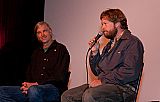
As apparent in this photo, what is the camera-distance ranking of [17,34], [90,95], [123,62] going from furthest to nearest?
[17,34]
[123,62]
[90,95]

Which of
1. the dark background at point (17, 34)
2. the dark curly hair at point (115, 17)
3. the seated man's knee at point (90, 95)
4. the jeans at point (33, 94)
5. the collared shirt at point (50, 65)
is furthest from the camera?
the dark background at point (17, 34)

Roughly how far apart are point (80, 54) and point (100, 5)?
0.69 metres

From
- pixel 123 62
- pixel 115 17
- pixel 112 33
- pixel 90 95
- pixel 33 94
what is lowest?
pixel 33 94

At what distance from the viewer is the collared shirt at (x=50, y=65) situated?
3.24m

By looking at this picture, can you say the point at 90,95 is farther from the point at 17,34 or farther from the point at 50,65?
the point at 17,34

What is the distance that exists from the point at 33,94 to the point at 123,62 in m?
0.95

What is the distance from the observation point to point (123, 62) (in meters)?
2.62

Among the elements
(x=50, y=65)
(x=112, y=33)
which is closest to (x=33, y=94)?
(x=50, y=65)

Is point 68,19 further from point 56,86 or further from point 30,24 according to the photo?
point 56,86

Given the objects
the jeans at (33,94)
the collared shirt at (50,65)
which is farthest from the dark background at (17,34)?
the jeans at (33,94)

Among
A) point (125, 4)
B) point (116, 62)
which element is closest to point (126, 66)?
point (116, 62)

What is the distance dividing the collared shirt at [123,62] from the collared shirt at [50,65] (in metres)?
0.57

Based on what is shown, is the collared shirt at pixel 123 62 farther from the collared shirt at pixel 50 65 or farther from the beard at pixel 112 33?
the collared shirt at pixel 50 65

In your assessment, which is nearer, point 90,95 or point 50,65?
point 90,95
